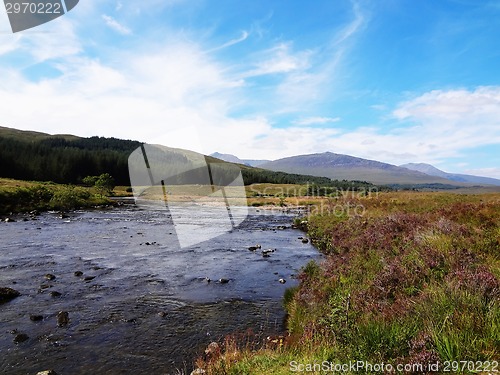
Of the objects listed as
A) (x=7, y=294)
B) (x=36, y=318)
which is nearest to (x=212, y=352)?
(x=36, y=318)

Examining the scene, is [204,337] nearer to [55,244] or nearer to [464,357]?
[464,357]

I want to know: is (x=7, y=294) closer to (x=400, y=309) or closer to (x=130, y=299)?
(x=130, y=299)

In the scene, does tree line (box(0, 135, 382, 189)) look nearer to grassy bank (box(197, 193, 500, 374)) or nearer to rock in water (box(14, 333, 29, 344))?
rock in water (box(14, 333, 29, 344))

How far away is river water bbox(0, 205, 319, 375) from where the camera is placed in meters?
9.81

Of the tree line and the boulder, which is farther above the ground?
the tree line

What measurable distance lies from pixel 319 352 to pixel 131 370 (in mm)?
5541

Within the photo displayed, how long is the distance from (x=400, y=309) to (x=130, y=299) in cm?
1138

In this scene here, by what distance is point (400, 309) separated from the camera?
7715mm

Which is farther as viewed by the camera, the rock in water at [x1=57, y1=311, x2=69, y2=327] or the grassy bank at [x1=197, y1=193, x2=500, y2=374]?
the rock in water at [x1=57, y1=311, x2=69, y2=327]

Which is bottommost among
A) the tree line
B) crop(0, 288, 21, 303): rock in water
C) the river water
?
the river water

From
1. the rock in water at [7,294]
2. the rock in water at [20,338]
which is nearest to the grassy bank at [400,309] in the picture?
the rock in water at [20,338]

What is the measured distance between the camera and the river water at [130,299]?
9.81 metres

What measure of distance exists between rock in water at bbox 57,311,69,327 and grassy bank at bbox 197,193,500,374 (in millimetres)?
6094

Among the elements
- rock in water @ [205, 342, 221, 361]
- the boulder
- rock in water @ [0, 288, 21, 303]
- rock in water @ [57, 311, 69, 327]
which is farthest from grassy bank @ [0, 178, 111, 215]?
rock in water @ [205, 342, 221, 361]
